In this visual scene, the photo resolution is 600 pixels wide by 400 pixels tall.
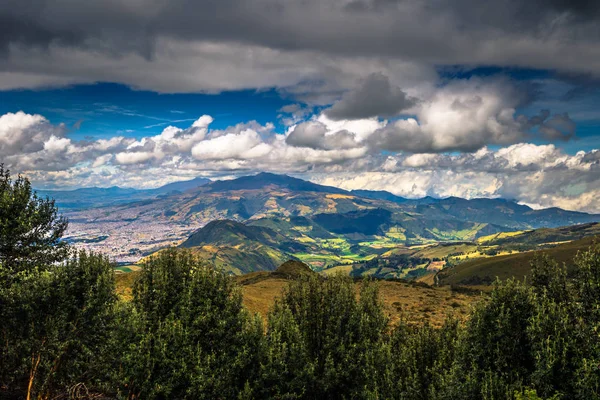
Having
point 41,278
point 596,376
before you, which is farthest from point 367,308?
point 41,278

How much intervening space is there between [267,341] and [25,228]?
1250 inches

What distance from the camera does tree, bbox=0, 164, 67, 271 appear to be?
118 ft

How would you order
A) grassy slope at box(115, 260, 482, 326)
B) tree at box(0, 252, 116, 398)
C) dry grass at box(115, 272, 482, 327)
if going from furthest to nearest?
grassy slope at box(115, 260, 482, 326), dry grass at box(115, 272, 482, 327), tree at box(0, 252, 116, 398)

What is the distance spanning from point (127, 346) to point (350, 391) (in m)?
20.0

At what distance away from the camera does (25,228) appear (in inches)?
1447

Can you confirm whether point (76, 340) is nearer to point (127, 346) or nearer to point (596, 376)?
point (127, 346)

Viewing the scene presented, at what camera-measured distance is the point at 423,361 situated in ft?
94.9

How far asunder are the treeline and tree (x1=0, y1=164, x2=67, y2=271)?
48 cm

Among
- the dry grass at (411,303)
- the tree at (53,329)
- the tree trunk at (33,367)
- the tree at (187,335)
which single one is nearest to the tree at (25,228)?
the tree at (53,329)

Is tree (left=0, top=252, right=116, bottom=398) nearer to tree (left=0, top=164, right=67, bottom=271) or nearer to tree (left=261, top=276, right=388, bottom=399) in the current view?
tree (left=0, top=164, right=67, bottom=271)

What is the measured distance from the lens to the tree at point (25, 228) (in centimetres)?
3588

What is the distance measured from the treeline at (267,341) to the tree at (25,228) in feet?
1.56

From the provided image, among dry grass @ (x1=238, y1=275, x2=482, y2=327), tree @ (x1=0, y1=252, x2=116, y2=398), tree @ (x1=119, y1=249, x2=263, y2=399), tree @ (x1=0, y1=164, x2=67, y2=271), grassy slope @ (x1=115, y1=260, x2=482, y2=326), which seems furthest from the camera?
dry grass @ (x1=238, y1=275, x2=482, y2=327)

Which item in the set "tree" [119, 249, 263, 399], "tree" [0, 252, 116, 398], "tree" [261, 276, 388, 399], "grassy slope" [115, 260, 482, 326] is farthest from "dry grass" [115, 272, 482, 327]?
"tree" [119, 249, 263, 399]
